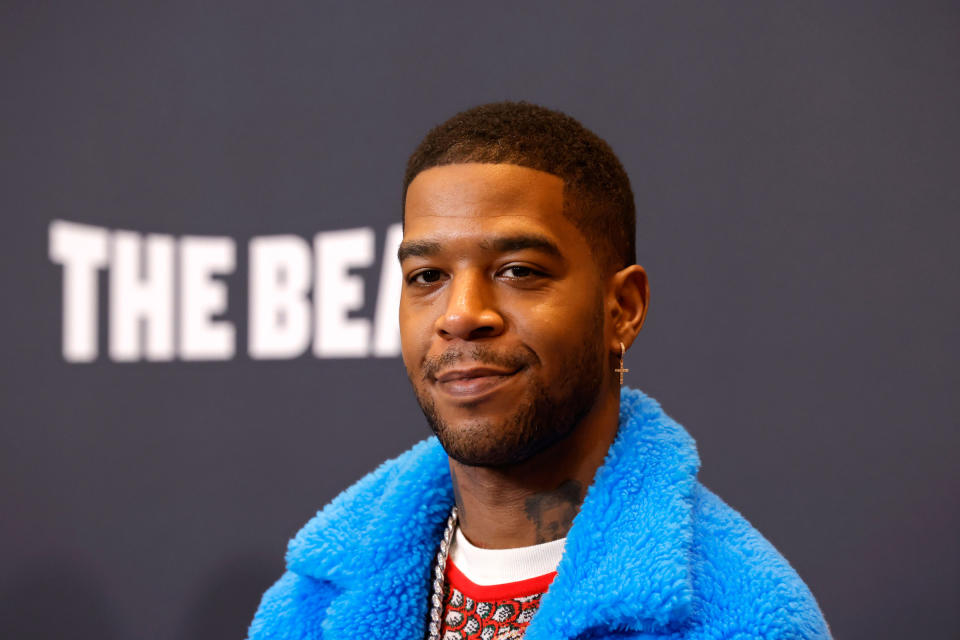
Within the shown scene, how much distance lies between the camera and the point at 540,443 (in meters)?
0.94

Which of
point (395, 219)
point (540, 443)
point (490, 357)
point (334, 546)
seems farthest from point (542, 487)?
point (395, 219)

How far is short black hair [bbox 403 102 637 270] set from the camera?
0.97 metres

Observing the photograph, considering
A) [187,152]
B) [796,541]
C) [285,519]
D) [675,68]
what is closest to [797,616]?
[796,541]

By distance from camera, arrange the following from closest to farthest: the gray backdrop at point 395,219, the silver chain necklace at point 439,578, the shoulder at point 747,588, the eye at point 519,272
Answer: the shoulder at point 747,588, the eye at point 519,272, the silver chain necklace at point 439,578, the gray backdrop at point 395,219

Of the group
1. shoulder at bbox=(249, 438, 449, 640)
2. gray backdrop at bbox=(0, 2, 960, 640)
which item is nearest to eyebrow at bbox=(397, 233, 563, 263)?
shoulder at bbox=(249, 438, 449, 640)

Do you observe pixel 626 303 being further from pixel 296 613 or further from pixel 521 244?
pixel 296 613

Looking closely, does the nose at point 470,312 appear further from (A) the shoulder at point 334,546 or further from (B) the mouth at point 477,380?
(A) the shoulder at point 334,546

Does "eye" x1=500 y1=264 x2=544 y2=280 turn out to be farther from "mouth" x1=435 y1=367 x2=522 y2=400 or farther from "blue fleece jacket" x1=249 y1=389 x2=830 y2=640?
"blue fleece jacket" x1=249 y1=389 x2=830 y2=640

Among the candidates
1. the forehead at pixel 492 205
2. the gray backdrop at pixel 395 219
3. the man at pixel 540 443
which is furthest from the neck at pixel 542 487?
the gray backdrop at pixel 395 219

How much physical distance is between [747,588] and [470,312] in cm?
39

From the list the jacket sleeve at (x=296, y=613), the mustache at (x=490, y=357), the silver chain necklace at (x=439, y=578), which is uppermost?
the mustache at (x=490, y=357)

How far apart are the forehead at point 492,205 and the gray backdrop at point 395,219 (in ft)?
3.14

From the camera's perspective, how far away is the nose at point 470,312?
912 millimetres

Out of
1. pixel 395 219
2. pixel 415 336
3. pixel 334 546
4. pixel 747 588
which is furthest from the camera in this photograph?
pixel 395 219
